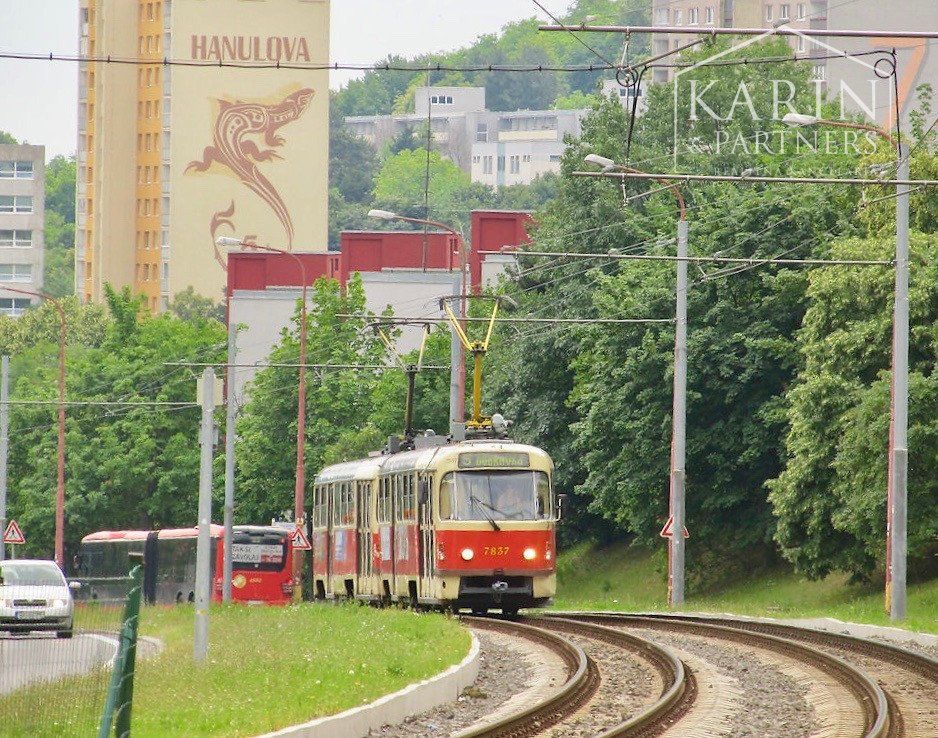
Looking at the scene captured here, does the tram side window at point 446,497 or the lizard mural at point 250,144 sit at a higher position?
the lizard mural at point 250,144

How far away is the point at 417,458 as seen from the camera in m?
37.8

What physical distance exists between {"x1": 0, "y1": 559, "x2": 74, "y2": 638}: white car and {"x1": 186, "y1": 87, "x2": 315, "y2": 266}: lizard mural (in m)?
135

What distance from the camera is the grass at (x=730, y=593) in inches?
1624

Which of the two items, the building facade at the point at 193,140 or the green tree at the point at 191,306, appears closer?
the green tree at the point at 191,306

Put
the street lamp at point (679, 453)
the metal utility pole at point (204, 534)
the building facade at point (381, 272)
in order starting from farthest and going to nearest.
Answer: the building facade at point (381, 272), the street lamp at point (679, 453), the metal utility pole at point (204, 534)

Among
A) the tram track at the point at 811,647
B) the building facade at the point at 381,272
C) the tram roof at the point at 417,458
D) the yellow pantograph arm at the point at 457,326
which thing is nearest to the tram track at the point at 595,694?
the tram track at the point at 811,647

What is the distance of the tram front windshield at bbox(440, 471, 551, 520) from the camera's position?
119 feet

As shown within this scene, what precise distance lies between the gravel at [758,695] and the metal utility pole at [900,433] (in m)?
7.60

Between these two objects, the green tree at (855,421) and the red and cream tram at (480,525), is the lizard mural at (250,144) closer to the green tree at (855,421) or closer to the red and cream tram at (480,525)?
the green tree at (855,421)

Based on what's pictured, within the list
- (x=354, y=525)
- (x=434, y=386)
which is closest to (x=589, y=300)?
(x=434, y=386)

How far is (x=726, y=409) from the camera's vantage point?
185 feet

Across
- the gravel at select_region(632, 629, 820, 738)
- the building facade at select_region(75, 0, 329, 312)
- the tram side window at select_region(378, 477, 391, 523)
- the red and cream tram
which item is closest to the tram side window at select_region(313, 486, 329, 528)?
the tram side window at select_region(378, 477, 391, 523)

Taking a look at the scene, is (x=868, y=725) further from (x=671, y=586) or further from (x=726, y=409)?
(x=726, y=409)

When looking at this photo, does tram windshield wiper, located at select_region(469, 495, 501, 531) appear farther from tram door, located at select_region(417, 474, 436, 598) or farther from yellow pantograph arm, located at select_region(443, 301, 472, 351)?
yellow pantograph arm, located at select_region(443, 301, 472, 351)
